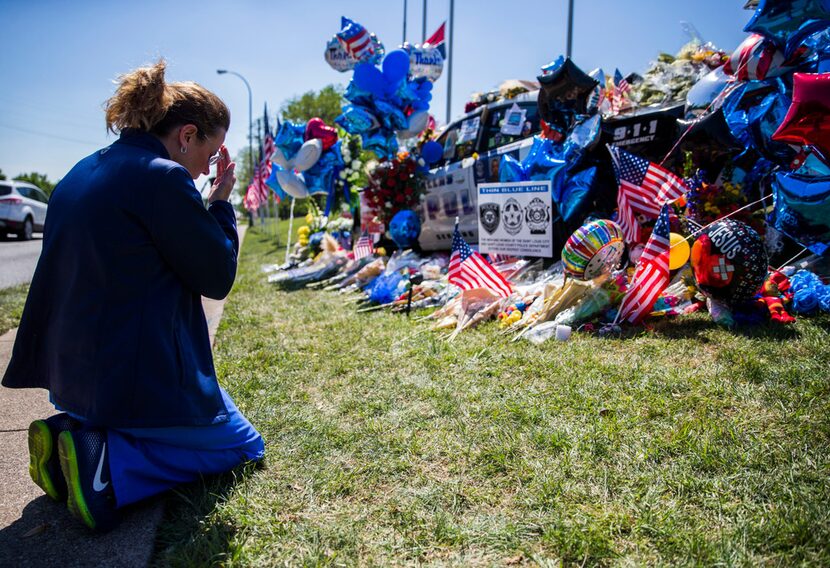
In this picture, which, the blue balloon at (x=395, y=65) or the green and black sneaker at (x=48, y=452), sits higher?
the blue balloon at (x=395, y=65)

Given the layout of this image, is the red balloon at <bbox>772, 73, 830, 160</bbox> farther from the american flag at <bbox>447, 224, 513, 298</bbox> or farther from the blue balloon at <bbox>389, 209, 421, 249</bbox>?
the blue balloon at <bbox>389, 209, 421, 249</bbox>

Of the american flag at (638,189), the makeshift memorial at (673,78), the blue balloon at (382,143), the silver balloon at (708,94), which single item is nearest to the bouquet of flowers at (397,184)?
the blue balloon at (382,143)

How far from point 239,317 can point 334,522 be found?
159 inches

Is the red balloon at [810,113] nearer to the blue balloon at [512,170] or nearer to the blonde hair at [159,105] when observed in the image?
the blue balloon at [512,170]

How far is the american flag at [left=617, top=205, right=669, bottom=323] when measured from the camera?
3.92m

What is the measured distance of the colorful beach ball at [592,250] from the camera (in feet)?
13.3

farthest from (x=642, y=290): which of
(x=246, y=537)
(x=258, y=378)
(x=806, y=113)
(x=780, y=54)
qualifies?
(x=246, y=537)

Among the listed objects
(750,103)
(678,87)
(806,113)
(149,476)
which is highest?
(678,87)

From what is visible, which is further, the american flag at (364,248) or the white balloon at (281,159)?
the white balloon at (281,159)

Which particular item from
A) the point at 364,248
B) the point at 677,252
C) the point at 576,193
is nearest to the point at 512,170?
the point at 576,193

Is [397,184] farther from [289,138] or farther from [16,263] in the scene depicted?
[16,263]

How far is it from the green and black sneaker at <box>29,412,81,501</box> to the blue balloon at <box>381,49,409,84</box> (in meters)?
6.43

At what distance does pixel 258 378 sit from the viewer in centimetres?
353

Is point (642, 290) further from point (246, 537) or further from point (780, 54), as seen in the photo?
point (246, 537)
